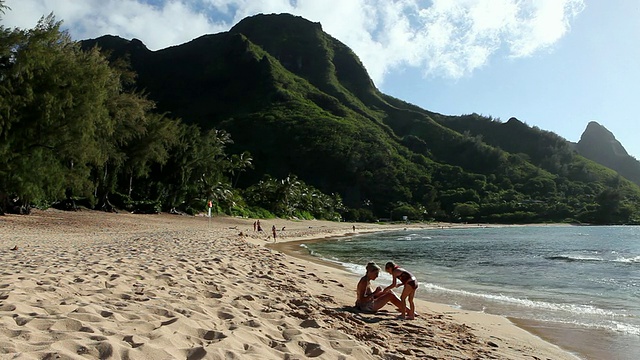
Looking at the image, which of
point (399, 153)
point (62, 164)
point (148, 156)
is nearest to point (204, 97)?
point (399, 153)

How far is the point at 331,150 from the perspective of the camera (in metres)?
118

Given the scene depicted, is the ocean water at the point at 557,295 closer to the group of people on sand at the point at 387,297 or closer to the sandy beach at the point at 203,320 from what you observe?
the sandy beach at the point at 203,320

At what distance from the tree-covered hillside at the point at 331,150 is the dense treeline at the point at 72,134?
3.47 meters

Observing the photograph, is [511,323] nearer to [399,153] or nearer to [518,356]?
[518,356]

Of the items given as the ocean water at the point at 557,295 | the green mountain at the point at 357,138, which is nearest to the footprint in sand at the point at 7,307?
the ocean water at the point at 557,295

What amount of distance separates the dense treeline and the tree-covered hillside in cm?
347

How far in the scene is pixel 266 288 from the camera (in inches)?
325

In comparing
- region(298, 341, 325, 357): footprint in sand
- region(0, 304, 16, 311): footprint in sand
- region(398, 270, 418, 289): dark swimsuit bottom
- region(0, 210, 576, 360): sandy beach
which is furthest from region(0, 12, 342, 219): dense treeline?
region(298, 341, 325, 357): footprint in sand

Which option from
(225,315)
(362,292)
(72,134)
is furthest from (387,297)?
(72,134)

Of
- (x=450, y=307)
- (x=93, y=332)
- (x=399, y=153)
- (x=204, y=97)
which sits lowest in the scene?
(x=450, y=307)

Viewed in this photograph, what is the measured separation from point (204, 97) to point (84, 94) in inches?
5287

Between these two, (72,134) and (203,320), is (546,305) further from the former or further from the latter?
(72,134)

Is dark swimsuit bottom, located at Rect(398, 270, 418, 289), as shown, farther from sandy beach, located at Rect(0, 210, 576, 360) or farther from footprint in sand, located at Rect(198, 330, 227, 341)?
footprint in sand, located at Rect(198, 330, 227, 341)

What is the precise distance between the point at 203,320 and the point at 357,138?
4810 inches
